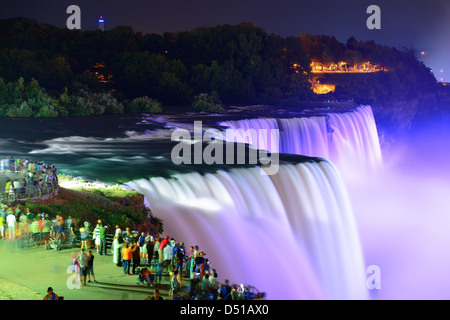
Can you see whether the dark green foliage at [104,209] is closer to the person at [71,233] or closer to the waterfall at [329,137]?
the person at [71,233]

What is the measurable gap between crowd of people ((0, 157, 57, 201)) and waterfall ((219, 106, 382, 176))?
2092cm

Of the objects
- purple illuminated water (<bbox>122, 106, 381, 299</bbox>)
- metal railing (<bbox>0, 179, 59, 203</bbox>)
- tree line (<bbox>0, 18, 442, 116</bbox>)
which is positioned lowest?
purple illuminated water (<bbox>122, 106, 381, 299</bbox>)

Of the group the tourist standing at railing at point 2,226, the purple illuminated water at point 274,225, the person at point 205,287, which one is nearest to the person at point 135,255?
the person at point 205,287

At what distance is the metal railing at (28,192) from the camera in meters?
22.6

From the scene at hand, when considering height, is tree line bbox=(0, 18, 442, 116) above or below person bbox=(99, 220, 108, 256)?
above

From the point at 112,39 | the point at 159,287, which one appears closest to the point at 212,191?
the point at 159,287

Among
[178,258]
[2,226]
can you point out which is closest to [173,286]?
[178,258]

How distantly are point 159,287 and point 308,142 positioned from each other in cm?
3748

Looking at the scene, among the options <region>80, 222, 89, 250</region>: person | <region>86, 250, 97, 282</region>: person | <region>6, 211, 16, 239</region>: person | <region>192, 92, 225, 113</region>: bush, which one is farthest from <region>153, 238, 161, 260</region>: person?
<region>192, 92, 225, 113</region>: bush

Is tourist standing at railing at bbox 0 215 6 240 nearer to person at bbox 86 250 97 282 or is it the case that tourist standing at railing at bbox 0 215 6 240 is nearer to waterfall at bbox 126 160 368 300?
person at bbox 86 250 97 282

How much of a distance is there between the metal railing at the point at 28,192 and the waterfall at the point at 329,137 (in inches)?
930

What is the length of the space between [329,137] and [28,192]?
36.9 m

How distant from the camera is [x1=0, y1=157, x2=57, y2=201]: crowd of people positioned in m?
23.0
